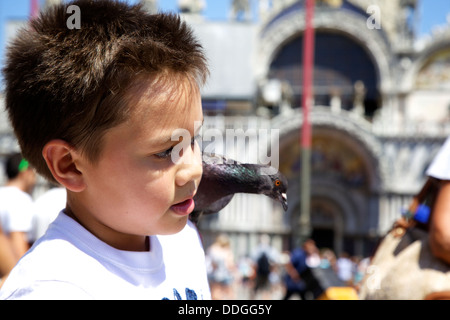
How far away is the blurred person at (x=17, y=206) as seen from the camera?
249 cm

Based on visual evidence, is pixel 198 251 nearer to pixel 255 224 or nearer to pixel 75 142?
pixel 75 142

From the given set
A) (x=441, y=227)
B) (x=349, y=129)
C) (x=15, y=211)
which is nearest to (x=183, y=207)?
(x=441, y=227)

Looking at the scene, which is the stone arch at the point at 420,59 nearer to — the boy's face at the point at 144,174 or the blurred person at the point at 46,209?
the blurred person at the point at 46,209

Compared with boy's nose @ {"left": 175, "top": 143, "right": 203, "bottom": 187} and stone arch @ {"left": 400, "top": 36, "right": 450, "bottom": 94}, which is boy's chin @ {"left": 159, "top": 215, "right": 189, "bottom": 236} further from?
stone arch @ {"left": 400, "top": 36, "right": 450, "bottom": 94}

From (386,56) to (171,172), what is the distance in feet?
53.4

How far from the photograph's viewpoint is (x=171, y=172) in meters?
0.84

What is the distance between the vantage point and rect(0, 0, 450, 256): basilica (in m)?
14.8

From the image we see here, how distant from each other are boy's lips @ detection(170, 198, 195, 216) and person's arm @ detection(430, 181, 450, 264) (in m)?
0.85

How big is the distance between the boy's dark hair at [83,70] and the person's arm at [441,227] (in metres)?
0.93

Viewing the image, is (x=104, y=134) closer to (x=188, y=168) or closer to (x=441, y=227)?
(x=188, y=168)

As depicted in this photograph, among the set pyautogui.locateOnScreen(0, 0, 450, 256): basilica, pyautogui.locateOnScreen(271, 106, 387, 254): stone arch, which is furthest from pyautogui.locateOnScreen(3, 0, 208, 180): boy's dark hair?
pyautogui.locateOnScreen(271, 106, 387, 254): stone arch

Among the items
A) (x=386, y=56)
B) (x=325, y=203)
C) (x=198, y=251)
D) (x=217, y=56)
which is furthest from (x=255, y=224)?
(x=198, y=251)

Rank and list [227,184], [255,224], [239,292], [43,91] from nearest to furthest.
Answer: [43,91] → [227,184] → [239,292] → [255,224]

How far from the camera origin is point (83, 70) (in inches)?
30.6
